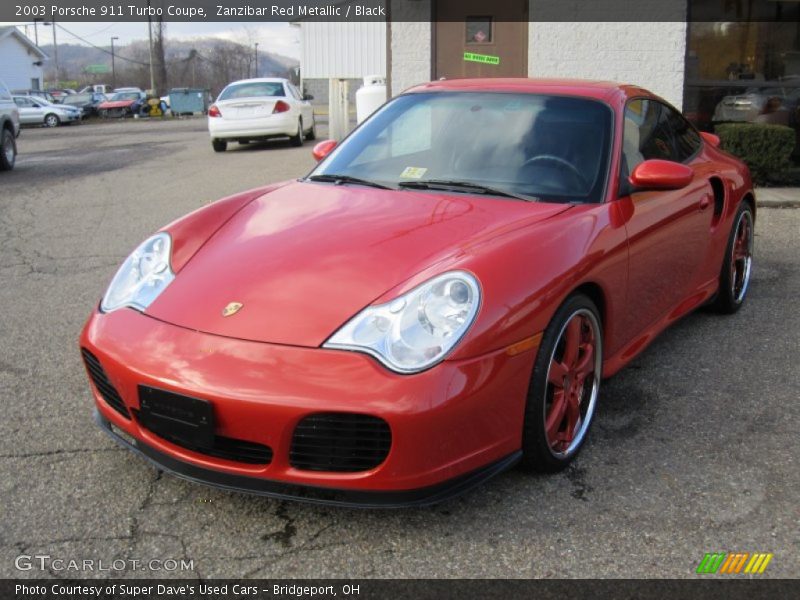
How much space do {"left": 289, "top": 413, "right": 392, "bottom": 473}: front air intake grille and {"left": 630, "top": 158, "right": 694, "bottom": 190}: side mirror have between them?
5.86 feet

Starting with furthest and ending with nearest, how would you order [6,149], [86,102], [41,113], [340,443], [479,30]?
[86,102] < [41,113] < [6,149] < [479,30] < [340,443]

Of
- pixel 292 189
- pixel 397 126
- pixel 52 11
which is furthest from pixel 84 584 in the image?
pixel 52 11

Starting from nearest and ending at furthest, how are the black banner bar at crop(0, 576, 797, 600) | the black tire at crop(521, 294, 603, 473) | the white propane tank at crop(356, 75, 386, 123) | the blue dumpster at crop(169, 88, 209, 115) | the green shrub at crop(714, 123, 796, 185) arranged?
1. the black banner bar at crop(0, 576, 797, 600)
2. the black tire at crop(521, 294, 603, 473)
3. the green shrub at crop(714, 123, 796, 185)
4. the white propane tank at crop(356, 75, 386, 123)
5. the blue dumpster at crop(169, 88, 209, 115)

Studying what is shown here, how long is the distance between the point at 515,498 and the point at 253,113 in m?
14.8

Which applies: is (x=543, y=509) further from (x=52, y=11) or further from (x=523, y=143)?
(x=52, y=11)

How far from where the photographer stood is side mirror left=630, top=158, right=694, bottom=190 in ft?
12.1

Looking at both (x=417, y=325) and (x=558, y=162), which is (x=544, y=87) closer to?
(x=558, y=162)

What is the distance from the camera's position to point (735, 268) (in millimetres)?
5348

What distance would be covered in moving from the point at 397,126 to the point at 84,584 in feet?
8.53

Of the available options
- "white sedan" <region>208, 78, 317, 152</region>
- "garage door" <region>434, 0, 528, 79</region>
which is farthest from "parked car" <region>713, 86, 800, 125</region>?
"white sedan" <region>208, 78, 317, 152</region>

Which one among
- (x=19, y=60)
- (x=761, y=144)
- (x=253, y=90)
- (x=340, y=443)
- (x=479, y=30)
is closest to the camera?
(x=340, y=443)

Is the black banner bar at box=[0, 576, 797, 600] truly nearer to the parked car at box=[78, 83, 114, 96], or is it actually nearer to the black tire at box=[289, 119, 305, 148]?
the black tire at box=[289, 119, 305, 148]

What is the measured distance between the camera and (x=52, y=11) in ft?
238

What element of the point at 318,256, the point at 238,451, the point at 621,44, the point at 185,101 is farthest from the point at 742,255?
the point at 185,101
